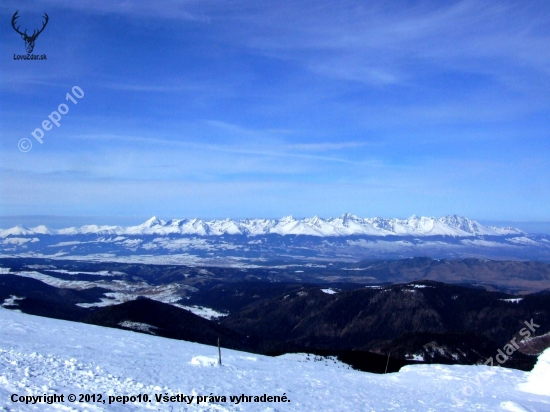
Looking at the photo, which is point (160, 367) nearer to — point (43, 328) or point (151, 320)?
point (43, 328)

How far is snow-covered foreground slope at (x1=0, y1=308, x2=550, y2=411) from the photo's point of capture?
21578 millimetres

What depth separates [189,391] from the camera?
2319 cm

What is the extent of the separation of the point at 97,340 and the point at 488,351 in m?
110

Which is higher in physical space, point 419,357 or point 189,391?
point 189,391

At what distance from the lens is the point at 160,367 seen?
28.8m

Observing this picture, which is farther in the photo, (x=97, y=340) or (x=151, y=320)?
(x=151, y=320)

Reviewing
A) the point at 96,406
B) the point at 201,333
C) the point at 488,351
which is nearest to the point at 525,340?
the point at 488,351

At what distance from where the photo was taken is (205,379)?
26625 millimetres

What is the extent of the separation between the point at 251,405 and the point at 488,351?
11286 cm

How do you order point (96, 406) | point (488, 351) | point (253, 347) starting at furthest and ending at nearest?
point (253, 347)
point (488, 351)
point (96, 406)

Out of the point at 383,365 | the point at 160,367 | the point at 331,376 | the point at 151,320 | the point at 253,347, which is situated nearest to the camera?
the point at 160,367

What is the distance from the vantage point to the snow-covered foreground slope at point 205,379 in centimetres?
2158

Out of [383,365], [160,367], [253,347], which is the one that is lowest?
[253,347]

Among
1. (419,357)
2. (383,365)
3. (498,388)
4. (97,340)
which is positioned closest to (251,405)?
(97,340)
